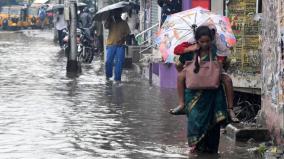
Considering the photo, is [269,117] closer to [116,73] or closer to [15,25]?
[116,73]

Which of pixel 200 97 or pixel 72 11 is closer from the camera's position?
pixel 200 97

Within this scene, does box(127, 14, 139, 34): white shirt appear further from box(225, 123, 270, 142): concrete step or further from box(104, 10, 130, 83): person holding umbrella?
box(225, 123, 270, 142): concrete step

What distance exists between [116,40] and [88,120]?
587cm

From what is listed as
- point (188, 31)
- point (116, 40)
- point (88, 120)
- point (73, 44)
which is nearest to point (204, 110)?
point (188, 31)

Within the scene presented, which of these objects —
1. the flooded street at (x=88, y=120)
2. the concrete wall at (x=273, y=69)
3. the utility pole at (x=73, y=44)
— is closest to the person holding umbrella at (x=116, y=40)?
the flooded street at (x=88, y=120)

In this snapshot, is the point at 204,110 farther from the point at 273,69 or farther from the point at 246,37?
the point at 246,37

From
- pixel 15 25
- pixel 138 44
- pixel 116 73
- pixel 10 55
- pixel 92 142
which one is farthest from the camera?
pixel 15 25

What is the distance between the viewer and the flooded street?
7918 mm

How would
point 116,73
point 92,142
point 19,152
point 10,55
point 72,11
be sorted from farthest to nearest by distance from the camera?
point 10,55 < point 72,11 < point 116,73 < point 92,142 < point 19,152

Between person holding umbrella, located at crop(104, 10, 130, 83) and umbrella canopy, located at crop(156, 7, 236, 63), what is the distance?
25.0ft

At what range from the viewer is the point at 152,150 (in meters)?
7.97

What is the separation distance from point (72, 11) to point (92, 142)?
9.44 m

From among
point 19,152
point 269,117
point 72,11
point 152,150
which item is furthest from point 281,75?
point 72,11

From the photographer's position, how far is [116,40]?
51.8 feet
